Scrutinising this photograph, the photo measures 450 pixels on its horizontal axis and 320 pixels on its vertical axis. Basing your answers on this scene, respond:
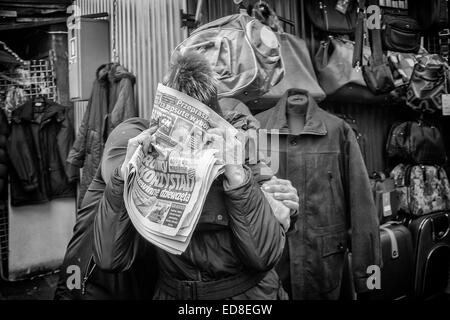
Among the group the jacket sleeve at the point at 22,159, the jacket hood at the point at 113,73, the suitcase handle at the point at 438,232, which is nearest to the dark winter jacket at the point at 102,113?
the jacket hood at the point at 113,73

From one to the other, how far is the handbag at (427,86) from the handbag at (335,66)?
1.60 feet

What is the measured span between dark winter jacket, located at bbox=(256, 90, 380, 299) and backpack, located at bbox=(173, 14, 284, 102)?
239 millimetres

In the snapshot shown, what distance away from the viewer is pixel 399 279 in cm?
247

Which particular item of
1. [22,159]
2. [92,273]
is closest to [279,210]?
[92,273]

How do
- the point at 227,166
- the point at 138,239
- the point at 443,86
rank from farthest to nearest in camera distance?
the point at 443,86
the point at 138,239
the point at 227,166

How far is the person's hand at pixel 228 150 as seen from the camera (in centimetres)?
100

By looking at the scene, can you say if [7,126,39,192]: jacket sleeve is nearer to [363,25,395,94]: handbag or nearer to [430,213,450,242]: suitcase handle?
[363,25,395,94]: handbag

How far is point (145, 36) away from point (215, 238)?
1.50 m

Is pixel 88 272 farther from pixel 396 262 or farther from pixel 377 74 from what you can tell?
pixel 377 74

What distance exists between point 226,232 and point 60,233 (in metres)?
2.70

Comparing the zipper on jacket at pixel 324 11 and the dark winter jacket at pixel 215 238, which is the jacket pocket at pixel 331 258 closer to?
the dark winter jacket at pixel 215 238

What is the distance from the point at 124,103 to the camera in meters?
2.33

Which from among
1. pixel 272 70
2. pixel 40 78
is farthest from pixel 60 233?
pixel 272 70
